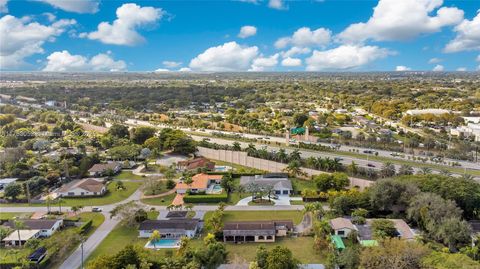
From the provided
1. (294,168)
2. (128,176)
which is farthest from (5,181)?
(294,168)

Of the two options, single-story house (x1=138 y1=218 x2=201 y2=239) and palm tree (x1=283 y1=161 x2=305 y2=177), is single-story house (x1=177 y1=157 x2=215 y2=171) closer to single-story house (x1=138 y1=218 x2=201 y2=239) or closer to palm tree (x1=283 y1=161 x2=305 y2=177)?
palm tree (x1=283 y1=161 x2=305 y2=177)

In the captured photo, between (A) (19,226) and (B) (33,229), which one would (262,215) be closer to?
(B) (33,229)

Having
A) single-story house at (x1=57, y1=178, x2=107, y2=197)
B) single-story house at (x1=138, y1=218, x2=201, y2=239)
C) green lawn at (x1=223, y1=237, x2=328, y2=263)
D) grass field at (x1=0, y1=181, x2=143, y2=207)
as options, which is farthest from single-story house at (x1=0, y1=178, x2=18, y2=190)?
green lawn at (x1=223, y1=237, x2=328, y2=263)

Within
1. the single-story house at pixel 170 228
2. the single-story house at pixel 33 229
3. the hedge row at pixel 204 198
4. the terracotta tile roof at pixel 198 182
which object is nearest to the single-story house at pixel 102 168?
the terracotta tile roof at pixel 198 182

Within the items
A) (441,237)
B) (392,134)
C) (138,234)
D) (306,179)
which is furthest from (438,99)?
(138,234)

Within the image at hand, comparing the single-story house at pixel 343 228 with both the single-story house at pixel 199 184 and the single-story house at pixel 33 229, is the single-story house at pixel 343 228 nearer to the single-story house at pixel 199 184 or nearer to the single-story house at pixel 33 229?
the single-story house at pixel 199 184

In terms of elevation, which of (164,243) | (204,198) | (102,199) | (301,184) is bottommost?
(102,199)

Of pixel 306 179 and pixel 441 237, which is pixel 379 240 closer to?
pixel 441 237
